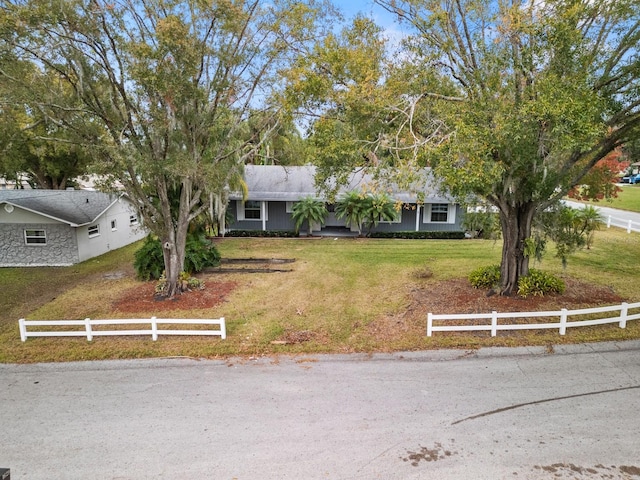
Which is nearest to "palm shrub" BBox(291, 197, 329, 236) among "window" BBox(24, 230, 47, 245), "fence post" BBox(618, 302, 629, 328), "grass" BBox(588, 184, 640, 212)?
"window" BBox(24, 230, 47, 245)

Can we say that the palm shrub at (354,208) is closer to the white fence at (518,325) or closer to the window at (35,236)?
the white fence at (518,325)

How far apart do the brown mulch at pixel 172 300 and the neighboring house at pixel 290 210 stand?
34.3 ft

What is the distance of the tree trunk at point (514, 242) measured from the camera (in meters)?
11.3

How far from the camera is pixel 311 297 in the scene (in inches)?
503

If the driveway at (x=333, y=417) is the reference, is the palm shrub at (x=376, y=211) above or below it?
above

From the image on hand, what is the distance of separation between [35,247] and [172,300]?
10002mm

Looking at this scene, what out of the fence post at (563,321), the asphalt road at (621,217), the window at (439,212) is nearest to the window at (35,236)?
the fence post at (563,321)

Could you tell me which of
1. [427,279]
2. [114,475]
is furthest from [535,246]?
[114,475]

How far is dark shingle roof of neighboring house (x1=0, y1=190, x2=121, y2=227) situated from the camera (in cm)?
1742

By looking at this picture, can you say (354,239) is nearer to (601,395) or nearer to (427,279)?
(427,279)

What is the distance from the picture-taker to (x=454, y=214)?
23766 mm

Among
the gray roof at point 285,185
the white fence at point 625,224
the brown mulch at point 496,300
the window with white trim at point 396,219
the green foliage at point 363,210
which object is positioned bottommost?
the brown mulch at point 496,300

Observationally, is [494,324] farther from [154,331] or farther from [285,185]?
[285,185]

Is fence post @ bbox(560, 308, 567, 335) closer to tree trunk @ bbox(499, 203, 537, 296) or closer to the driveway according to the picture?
the driveway
